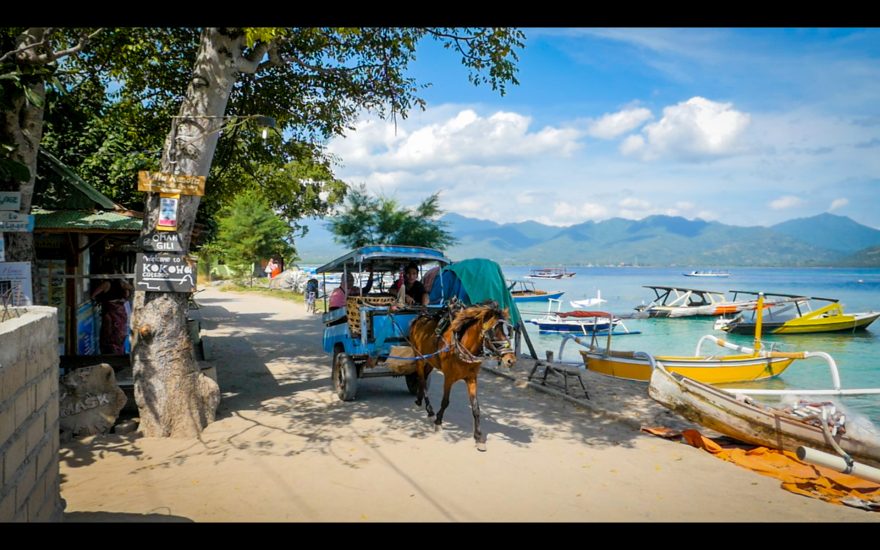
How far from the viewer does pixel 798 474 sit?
23.4 ft

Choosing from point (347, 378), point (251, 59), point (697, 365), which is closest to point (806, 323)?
point (697, 365)

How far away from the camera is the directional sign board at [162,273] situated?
771 cm

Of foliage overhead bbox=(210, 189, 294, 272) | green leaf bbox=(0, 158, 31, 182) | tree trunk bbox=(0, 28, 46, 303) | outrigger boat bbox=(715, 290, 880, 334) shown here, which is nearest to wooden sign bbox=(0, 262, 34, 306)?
tree trunk bbox=(0, 28, 46, 303)

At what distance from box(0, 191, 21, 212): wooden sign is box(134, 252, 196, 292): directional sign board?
4.79 feet

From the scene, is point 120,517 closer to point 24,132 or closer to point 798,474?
point 24,132

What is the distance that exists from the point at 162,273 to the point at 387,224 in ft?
61.7

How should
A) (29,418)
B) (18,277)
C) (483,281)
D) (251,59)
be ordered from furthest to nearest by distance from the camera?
1. (483,281)
2. (251,59)
3. (18,277)
4. (29,418)

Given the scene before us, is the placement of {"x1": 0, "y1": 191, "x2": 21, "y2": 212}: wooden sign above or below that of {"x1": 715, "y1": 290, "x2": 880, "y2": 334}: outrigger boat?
above

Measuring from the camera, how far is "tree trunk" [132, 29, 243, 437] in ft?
24.7

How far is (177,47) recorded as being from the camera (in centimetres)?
1152

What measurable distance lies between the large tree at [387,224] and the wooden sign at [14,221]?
1932 cm

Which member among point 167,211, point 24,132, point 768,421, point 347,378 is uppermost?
point 24,132

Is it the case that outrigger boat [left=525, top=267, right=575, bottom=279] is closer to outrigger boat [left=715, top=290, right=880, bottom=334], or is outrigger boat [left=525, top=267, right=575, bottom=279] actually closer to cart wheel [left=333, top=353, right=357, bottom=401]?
outrigger boat [left=715, top=290, right=880, bottom=334]

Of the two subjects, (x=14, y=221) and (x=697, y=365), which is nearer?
(x=14, y=221)
